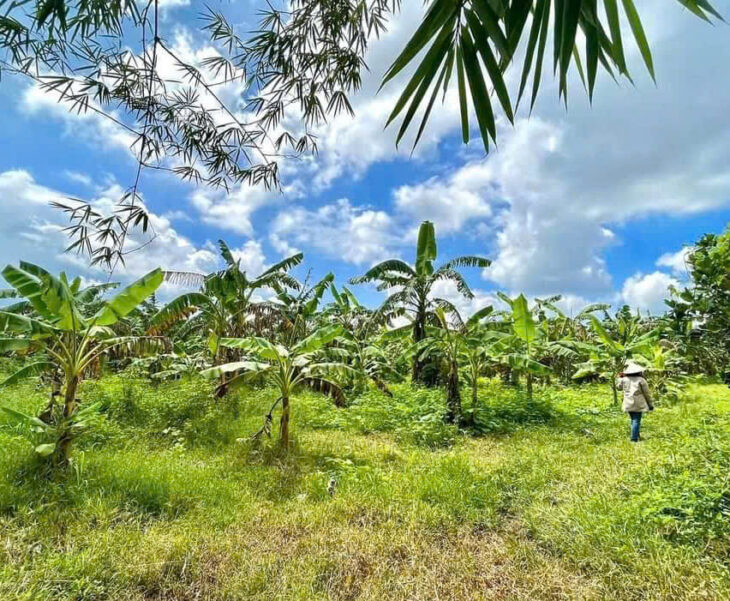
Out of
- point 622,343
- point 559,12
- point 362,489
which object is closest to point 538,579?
point 362,489

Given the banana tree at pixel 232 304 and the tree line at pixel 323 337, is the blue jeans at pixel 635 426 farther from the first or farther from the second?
the banana tree at pixel 232 304

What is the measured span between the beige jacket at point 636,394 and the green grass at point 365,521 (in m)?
0.95

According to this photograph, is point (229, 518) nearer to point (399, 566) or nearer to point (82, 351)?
point (399, 566)

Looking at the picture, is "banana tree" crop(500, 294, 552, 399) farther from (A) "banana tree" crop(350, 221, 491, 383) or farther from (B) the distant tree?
(B) the distant tree

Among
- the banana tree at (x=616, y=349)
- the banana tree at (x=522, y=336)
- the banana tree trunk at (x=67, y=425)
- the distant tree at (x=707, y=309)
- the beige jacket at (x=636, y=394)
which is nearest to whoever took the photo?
the banana tree trunk at (x=67, y=425)

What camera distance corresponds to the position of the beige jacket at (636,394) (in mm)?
6754

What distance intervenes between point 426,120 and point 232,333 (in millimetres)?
9264

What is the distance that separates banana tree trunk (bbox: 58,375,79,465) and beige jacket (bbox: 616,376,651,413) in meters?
8.04

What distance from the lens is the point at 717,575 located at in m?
2.44

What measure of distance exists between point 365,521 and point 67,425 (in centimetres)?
336

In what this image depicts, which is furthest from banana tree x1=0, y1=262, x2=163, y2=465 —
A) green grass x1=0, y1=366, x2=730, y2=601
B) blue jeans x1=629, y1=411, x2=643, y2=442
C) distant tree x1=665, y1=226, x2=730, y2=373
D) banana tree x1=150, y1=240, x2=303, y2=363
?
distant tree x1=665, y1=226, x2=730, y2=373

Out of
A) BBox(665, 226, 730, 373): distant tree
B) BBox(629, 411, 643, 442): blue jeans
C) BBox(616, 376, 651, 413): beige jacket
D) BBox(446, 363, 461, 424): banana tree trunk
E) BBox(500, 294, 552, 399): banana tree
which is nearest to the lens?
BBox(629, 411, 643, 442): blue jeans

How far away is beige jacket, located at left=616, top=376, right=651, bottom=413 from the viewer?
6.75 metres

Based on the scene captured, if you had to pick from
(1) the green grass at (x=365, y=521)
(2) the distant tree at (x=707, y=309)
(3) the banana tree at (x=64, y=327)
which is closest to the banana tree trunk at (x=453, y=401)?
(1) the green grass at (x=365, y=521)
